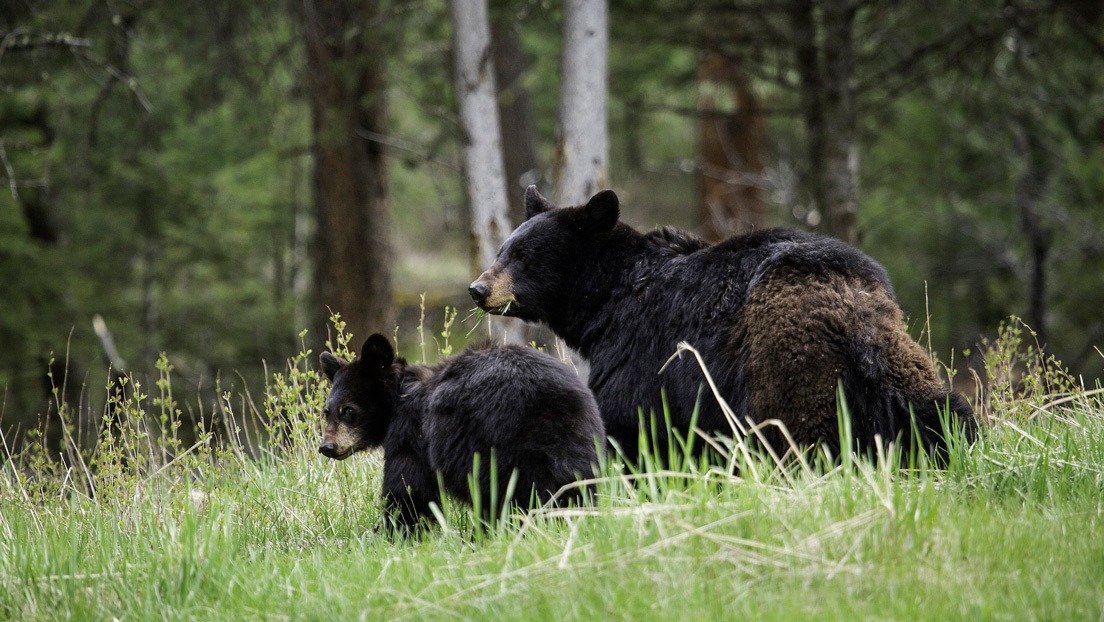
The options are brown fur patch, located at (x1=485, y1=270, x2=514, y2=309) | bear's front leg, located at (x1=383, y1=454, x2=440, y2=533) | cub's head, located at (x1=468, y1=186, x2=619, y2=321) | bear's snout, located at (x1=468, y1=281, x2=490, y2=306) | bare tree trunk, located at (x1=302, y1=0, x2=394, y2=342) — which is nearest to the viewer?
bear's front leg, located at (x1=383, y1=454, x2=440, y2=533)

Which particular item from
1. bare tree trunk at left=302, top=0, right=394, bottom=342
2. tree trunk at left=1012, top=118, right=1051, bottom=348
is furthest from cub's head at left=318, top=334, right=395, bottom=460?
tree trunk at left=1012, top=118, right=1051, bottom=348

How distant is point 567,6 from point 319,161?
4.52 meters

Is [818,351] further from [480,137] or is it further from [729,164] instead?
[729,164]

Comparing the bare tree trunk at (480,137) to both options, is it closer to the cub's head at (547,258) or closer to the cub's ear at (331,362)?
the cub's head at (547,258)

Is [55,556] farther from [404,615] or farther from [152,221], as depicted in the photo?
[152,221]

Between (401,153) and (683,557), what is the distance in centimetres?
1028

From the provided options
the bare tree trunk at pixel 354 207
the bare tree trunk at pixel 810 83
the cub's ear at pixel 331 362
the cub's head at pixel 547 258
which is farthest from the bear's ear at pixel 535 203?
the bare tree trunk at pixel 354 207

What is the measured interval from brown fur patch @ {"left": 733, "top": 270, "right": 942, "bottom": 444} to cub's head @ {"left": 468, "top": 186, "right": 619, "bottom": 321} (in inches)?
53.1

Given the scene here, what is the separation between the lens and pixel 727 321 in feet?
16.3

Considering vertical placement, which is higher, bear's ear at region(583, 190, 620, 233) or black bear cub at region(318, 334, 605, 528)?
bear's ear at region(583, 190, 620, 233)

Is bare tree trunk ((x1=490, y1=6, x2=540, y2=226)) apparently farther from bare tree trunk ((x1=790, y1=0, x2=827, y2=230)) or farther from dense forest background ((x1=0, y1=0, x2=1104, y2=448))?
bare tree trunk ((x1=790, y1=0, x2=827, y2=230))

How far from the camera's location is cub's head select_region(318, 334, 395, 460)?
5.07 metres

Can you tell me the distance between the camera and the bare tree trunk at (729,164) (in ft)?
50.1

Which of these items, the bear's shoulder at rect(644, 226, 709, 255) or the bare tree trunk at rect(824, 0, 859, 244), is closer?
the bear's shoulder at rect(644, 226, 709, 255)
